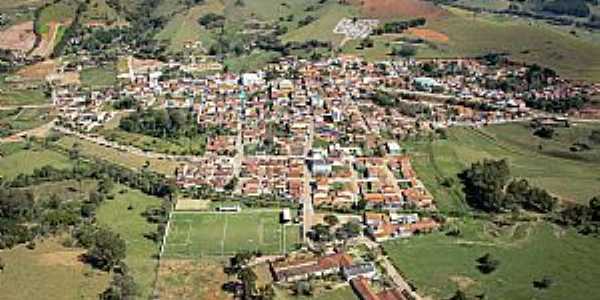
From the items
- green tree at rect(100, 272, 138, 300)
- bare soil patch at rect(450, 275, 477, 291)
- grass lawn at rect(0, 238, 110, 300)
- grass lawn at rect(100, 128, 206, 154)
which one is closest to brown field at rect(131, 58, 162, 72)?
grass lawn at rect(100, 128, 206, 154)

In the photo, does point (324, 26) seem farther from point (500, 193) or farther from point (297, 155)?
point (500, 193)

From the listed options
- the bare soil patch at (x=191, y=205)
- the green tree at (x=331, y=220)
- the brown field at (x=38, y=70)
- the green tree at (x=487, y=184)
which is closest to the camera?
the green tree at (x=331, y=220)

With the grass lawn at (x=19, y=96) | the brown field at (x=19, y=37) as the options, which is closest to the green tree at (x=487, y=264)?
the grass lawn at (x=19, y=96)

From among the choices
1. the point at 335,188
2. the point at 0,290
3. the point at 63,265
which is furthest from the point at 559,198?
the point at 0,290

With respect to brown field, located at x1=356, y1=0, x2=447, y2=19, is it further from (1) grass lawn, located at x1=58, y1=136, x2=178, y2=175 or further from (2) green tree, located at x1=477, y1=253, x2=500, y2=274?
(2) green tree, located at x1=477, y1=253, x2=500, y2=274

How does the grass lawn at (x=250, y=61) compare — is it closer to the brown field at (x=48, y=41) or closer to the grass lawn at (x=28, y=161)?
the brown field at (x=48, y=41)

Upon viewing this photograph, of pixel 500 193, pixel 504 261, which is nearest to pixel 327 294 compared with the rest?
pixel 504 261

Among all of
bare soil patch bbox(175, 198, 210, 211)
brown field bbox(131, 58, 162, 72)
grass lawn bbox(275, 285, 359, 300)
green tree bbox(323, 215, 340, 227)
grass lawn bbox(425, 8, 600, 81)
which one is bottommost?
grass lawn bbox(275, 285, 359, 300)
